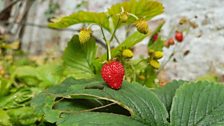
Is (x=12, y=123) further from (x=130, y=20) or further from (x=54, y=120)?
(x=130, y=20)

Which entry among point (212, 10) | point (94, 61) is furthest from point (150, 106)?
point (212, 10)

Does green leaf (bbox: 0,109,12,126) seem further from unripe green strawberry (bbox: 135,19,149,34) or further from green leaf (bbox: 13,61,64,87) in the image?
green leaf (bbox: 13,61,64,87)

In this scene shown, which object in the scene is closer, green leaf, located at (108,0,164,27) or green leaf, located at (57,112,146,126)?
green leaf, located at (57,112,146,126)

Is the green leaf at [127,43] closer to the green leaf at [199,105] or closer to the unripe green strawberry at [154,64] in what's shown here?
the unripe green strawberry at [154,64]

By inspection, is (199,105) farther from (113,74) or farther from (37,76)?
(37,76)

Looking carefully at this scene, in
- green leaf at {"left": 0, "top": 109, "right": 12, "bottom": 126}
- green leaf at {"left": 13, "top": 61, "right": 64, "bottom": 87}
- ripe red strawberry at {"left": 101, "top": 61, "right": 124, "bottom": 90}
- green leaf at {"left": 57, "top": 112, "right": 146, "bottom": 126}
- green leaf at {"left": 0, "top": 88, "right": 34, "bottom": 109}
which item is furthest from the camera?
green leaf at {"left": 13, "top": 61, "right": 64, "bottom": 87}

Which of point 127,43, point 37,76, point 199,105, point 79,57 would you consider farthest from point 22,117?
point 37,76

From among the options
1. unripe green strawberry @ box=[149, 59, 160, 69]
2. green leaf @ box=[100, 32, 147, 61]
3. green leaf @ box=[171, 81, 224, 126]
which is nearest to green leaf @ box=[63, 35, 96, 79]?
green leaf @ box=[100, 32, 147, 61]
